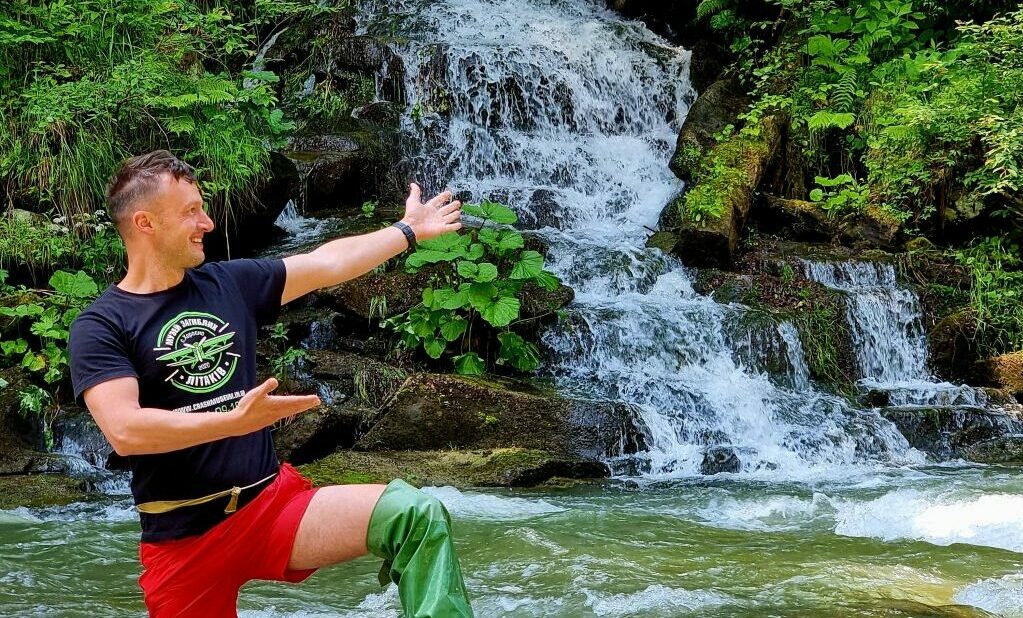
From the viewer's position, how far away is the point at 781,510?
664cm

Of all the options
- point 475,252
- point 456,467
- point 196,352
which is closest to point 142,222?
point 196,352

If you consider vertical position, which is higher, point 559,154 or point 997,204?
point 559,154

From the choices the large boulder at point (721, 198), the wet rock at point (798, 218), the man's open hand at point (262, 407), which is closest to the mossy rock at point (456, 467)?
the large boulder at point (721, 198)

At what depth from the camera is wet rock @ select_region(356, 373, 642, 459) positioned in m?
7.95

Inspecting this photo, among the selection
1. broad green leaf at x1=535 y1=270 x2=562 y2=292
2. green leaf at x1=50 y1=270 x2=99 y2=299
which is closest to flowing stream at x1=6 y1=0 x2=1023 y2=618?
broad green leaf at x1=535 y1=270 x2=562 y2=292

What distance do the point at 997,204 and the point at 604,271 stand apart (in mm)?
5120

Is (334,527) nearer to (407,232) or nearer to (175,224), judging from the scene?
(175,224)

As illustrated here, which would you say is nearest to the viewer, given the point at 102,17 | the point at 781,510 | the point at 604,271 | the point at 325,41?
the point at 781,510

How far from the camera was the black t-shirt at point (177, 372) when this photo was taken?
240 centimetres

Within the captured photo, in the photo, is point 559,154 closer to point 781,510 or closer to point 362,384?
point 362,384

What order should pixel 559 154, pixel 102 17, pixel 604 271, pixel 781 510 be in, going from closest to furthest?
pixel 781 510 → pixel 102 17 → pixel 604 271 → pixel 559 154

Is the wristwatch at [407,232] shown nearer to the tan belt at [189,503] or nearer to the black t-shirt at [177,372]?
the black t-shirt at [177,372]

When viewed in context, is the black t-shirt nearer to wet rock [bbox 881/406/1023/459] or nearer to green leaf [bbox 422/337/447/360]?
green leaf [bbox 422/337/447/360]

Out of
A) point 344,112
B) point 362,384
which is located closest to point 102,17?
point 344,112
